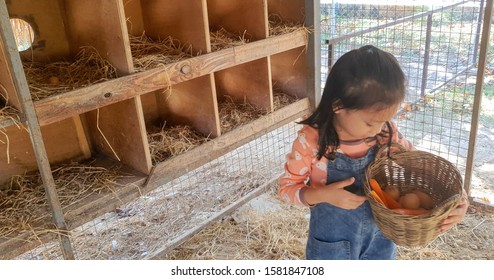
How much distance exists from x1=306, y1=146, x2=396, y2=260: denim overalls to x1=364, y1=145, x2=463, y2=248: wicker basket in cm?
8

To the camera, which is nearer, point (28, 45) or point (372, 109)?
point (372, 109)

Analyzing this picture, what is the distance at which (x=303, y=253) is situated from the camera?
2.40 m

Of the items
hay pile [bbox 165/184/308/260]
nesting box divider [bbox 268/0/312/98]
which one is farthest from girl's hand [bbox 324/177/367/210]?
nesting box divider [bbox 268/0/312/98]

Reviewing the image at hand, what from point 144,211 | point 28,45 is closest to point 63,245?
point 28,45

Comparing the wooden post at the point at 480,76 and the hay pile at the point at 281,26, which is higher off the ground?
the hay pile at the point at 281,26

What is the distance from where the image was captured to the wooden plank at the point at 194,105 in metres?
2.02

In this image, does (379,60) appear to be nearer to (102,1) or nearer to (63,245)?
(102,1)

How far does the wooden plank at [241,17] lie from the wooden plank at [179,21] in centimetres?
38

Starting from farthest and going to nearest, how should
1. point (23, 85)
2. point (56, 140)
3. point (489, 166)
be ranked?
1. point (489, 166)
2. point (56, 140)
3. point (23, 85)

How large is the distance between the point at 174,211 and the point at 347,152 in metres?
1.73

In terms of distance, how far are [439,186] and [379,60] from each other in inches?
19.5

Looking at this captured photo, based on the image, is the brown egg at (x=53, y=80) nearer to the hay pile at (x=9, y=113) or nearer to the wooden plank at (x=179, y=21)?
the hay pile at (x=9, y=113)

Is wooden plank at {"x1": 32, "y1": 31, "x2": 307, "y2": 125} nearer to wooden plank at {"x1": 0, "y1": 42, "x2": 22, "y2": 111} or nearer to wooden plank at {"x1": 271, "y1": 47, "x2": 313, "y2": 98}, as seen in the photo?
wooden plank at {"x1": 0, "y1": 42, "x2": 22, "y2": 111}

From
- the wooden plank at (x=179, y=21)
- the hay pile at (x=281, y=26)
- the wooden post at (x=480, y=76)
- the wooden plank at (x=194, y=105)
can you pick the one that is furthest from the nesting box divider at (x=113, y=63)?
the wooden post at (x=480, y=76)
